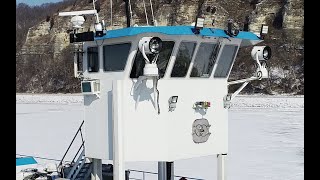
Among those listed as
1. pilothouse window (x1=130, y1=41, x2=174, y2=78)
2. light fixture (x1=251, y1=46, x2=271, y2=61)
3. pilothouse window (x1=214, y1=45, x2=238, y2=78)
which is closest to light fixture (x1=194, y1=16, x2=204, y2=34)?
pilothouse window (x1=130, y1=41, x2=174, y2=78)

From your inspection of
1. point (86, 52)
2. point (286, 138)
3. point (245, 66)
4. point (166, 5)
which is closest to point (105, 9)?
point (166, 5)

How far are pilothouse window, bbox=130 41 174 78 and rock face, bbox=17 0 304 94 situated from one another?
5205 cm

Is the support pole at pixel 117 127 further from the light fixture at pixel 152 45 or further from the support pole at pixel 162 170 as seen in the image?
the support pole at pixel 162 170

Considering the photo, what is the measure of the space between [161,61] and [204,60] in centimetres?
96

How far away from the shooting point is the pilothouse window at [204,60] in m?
9.02

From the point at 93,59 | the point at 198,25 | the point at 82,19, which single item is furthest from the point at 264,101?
the point at 198,25

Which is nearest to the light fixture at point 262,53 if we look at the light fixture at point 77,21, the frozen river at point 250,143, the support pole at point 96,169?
the light fixture at point 77,21

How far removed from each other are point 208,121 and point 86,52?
8.65 feet

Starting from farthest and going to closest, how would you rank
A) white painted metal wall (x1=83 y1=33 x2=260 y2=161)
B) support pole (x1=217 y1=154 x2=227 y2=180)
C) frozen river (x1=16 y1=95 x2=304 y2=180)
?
frozen river (x1=16 y1=95 x2=304 y2=180) → support pole (x1=217 y1=154 x2=227 y2=180) → white painted metal wall (x1=83 y1=33 x2=260 y2=161)

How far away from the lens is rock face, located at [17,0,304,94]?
6212cm

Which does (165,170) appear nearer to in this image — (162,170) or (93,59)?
(162,170)

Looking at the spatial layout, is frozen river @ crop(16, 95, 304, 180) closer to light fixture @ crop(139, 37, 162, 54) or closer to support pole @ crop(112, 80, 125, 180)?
support pole @ crop(112, 80, 125, 180)
